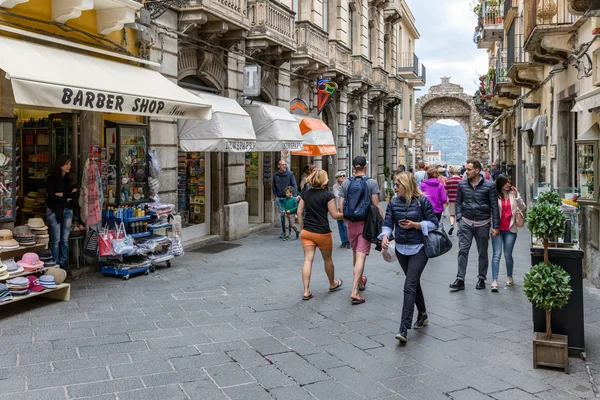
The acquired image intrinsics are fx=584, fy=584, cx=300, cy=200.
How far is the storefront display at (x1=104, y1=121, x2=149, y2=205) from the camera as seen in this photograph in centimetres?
943

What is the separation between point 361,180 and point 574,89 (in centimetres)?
584

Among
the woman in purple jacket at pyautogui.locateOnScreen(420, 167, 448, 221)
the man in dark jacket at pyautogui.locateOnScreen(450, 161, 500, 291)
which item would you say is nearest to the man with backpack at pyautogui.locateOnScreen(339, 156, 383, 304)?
the man in dark jacket at pyautogui.locateOnScreen(450, 161, 500, 291)

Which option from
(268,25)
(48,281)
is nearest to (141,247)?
(48,281)

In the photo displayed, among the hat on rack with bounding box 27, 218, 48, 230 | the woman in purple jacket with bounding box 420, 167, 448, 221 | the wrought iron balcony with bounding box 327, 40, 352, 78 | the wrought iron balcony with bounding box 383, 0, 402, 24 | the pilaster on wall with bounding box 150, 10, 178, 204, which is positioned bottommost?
the hat on rack with bounding box 27, 218, 48, 230

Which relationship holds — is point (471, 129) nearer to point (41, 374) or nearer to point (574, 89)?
A: point (574, 89)

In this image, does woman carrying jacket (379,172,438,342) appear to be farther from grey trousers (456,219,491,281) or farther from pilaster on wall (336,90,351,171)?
pilaster on wall (336,90,351,171)

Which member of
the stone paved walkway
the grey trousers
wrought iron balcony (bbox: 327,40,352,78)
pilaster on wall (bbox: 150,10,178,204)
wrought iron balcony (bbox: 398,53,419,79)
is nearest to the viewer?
the stone paved walkway

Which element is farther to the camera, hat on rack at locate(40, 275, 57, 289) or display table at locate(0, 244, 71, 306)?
hat on rack at locate(40, 275, 57, 289)

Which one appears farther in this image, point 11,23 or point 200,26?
point 200,26

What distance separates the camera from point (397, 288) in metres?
8.47

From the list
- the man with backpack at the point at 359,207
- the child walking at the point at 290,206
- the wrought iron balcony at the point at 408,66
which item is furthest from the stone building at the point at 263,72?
the wrought iron balcony at the point at 408,66

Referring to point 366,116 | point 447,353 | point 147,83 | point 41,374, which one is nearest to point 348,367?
point 447,353

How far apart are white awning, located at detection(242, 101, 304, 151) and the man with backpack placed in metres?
5.73

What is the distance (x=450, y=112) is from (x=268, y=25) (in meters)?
36.1
